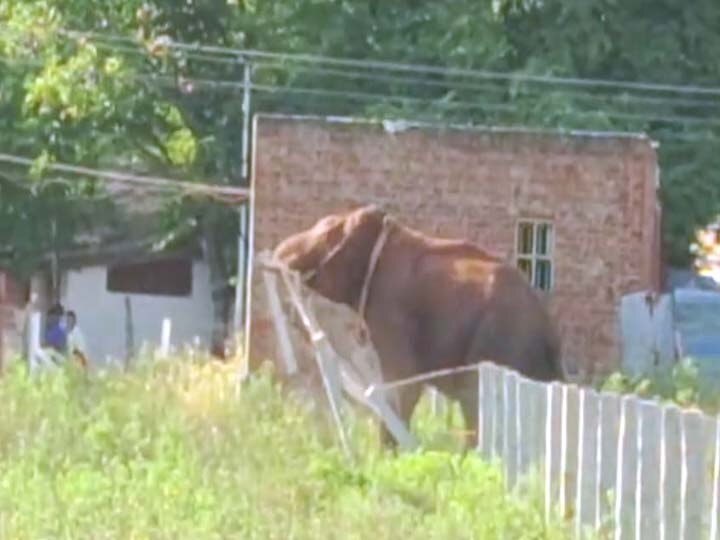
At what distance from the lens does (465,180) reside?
3038 centimetres

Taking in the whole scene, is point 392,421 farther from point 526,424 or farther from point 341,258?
point 526,424

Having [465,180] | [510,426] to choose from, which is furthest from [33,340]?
[510,426]

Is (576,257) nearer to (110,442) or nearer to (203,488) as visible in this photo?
(110,442)

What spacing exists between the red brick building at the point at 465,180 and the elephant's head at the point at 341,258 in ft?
32.7

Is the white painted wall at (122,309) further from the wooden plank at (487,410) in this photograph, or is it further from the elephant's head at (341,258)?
the wooden plank at (487,410)

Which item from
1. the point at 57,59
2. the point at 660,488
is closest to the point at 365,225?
the point at 660,488

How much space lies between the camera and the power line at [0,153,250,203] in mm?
39938

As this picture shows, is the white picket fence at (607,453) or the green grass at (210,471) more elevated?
the white picket fence at (607,453)

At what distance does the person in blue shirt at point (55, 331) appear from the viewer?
35.9 m

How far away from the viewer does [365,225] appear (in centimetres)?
1980

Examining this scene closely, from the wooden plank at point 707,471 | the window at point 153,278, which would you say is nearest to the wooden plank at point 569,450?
the wooden plank at point 707,471

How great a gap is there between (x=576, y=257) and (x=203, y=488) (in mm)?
16314

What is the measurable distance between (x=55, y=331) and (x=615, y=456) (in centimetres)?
2520

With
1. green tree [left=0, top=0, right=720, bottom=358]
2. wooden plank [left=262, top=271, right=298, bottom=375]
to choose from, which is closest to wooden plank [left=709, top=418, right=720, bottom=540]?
wooden plank [left=262, top=271, right=298, bottom=375]
